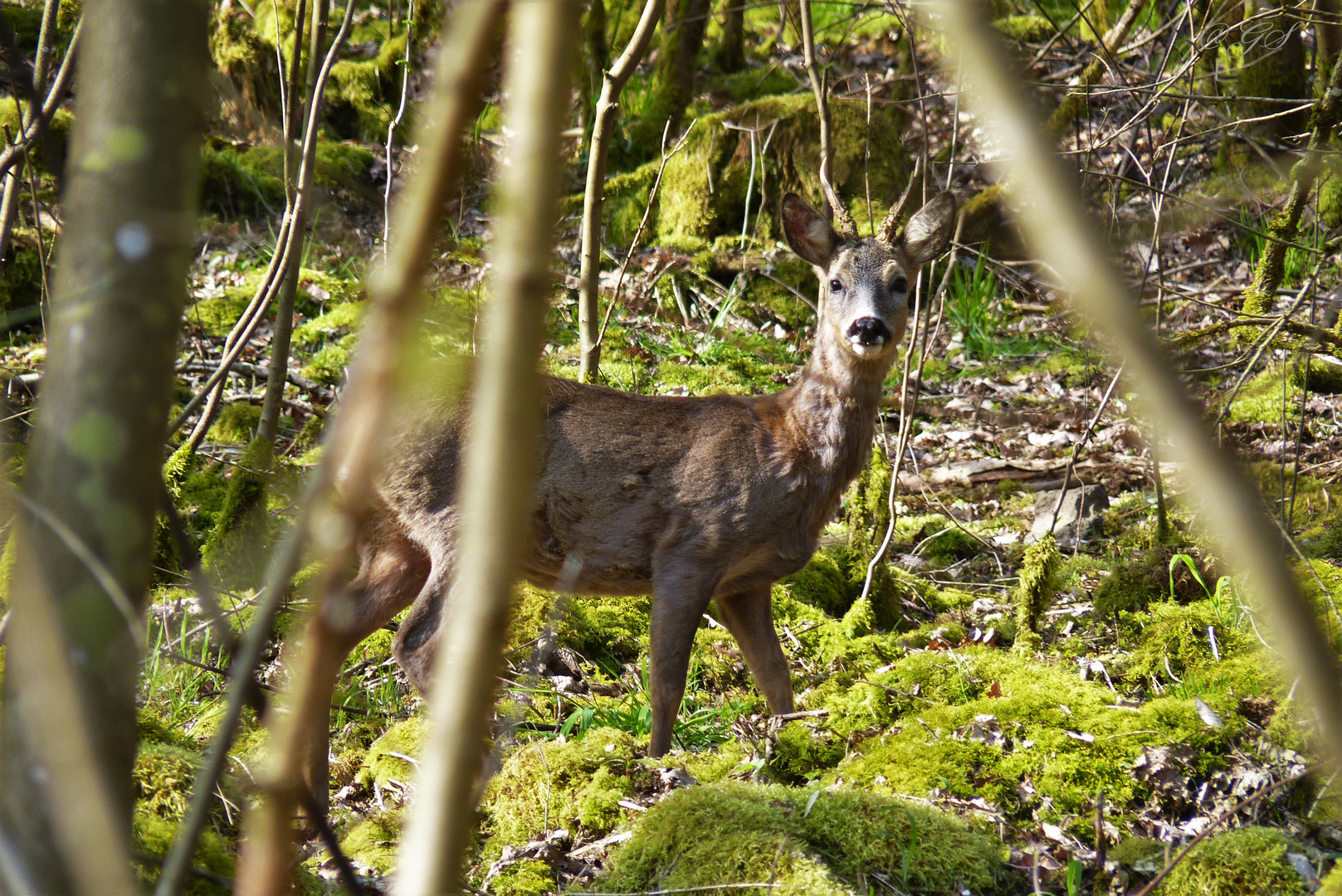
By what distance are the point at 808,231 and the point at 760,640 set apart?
6.53ft

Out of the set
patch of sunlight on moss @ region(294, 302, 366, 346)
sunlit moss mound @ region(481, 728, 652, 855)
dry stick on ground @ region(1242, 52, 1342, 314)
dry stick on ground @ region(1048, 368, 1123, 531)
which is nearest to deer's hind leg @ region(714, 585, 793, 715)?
sunlit moss mound @ region(481, 728, 652, 855)

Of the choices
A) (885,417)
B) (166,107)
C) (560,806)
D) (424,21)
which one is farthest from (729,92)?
(166,107)

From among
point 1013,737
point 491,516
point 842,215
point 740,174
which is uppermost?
point 740,174

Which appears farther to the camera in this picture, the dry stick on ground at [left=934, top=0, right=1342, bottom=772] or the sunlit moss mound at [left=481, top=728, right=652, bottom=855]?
the sunlit moss mound at [left=481, top=728, right=652, bottom=855]

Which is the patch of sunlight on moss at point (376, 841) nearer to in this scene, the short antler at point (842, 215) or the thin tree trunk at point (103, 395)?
the thin tree trunk at point (103, 395)

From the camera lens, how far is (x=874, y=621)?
544 centimetres

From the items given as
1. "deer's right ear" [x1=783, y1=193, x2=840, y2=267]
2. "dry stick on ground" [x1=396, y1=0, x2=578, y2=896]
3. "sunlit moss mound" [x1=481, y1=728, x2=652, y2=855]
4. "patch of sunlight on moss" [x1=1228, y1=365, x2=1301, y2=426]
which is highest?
"deer's right ear" [x1=783, y1=193, x2=840, y2=267]

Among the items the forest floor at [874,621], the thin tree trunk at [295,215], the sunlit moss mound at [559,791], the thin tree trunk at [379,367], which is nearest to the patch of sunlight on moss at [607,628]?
the forest floor at [874,621]

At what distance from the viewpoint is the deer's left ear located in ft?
16.8

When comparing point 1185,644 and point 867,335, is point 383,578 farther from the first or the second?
point 1185,644

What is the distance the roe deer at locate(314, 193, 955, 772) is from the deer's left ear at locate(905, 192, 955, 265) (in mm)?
462

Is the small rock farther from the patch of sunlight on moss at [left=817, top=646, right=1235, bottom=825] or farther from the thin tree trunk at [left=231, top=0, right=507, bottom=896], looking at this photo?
the thin tree trunk at [left=231, top=0, right=507, bottom=896]

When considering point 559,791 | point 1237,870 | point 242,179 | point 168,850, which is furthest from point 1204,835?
point 242,179

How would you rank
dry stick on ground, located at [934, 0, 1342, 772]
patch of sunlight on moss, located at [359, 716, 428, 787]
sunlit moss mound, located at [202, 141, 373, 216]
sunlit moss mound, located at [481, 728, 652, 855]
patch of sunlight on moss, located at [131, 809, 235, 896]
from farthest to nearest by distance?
sunlit moss mound, located at [202, 141, 373, 216]
patch of sunlight on moss, located at [359, 716, 428, 787]
sunlit moss mound, located at [481, 728, 652, 855]
patch of sunlight on moss, located at [131, 809, 235, 896]
dry stick on ground, located at [934, 0, 1342, 772]
